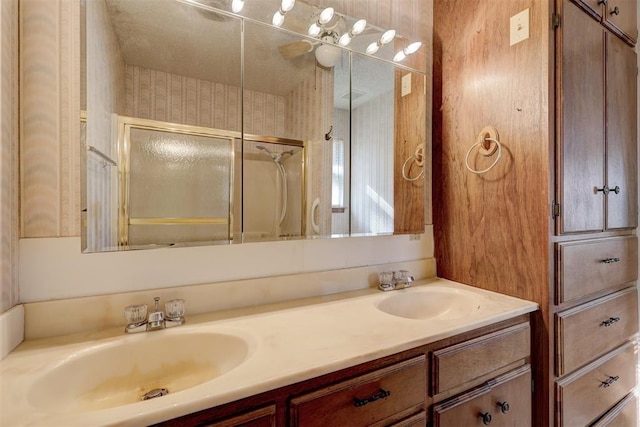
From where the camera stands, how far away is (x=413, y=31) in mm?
1532

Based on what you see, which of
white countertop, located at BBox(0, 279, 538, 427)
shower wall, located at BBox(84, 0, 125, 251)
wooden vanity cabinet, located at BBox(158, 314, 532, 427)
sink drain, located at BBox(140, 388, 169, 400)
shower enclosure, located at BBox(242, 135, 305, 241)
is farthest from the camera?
shower enclosure, located at BBox(242, 135, 305, 241)

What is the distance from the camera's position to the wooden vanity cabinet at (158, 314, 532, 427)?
0.63m

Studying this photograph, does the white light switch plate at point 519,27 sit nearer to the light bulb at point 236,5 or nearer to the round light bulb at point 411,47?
the round light bulb at point 411,47

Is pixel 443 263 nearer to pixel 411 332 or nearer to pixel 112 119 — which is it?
pixel 411 332

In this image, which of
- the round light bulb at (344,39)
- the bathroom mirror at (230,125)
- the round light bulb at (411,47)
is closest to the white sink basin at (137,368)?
the bathroom mirror at (230,125)

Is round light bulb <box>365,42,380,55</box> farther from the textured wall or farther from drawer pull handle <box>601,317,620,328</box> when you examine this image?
drawer pull handle <box>601,317,620,328</box>

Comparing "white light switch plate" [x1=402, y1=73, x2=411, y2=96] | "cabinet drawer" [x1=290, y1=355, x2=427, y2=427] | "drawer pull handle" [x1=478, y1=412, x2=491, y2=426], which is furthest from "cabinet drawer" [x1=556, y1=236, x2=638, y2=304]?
"white light switch plate" [x1=402, y1=73, x2=411, y2=96]

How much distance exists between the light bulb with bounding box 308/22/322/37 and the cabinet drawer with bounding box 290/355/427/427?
1238mm

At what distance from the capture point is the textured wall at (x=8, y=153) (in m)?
0.72

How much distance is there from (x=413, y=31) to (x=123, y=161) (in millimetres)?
1462

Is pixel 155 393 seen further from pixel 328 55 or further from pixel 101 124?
pixel 328 55

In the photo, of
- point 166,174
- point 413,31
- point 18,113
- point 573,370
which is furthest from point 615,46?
point 18,113

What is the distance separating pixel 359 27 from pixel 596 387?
187cm

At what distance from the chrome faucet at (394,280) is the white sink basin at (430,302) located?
Answer: 0.03 m
